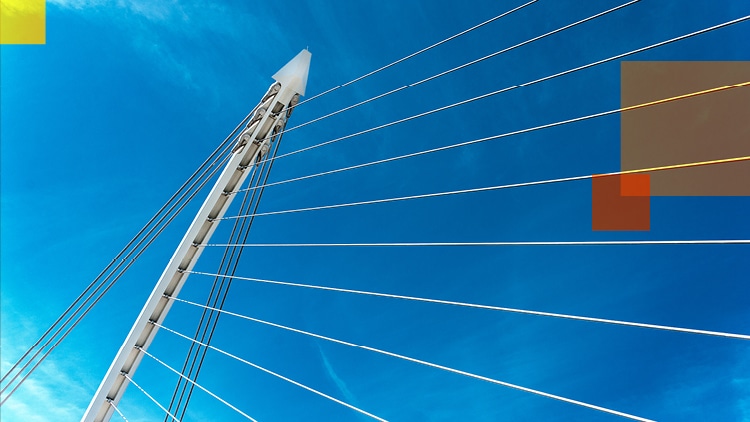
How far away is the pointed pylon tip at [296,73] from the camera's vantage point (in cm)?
730

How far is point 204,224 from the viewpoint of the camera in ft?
21.1

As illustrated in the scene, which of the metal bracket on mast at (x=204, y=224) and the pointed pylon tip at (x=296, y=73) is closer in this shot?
the metal bracket on mast at (x=204, y=224)

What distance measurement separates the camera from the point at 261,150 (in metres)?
7.02

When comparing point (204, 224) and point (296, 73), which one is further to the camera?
point (296, 73)

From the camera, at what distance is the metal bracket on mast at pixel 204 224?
5785 millimetres

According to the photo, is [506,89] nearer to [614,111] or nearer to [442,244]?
[614,111]

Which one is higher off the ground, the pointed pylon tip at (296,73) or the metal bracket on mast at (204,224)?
the pointed pylon tip at (296,73)

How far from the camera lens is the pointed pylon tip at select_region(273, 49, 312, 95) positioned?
7.30 metres

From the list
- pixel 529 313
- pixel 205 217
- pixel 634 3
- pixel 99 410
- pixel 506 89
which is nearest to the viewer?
pixel 529 313

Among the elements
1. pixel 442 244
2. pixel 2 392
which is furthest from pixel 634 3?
pixel 2 392

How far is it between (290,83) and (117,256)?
413 cm

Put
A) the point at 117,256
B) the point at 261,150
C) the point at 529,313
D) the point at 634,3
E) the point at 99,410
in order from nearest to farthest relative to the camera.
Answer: the point at 529,313, the point at 634,3, the point at 99,410, the point at 261,150, the point at 117,256

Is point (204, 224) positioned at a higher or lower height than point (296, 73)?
lower

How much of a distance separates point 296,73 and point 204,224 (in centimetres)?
273
